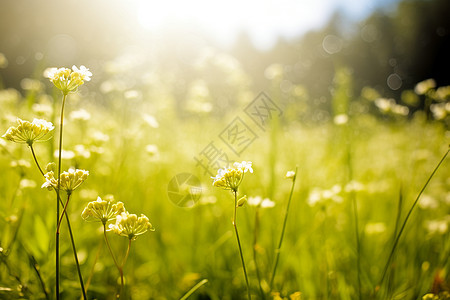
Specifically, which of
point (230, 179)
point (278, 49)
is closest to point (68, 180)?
point (230, 179)

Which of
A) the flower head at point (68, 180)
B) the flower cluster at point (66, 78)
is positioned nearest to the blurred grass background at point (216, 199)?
the flower cluster at point (66, 78)

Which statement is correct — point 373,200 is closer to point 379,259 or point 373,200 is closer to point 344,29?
point 379,259

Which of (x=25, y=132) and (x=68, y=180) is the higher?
(x=25, y=132)

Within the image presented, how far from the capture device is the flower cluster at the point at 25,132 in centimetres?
92

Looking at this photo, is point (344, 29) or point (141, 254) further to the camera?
point (344, 29)

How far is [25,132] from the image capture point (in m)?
0.93

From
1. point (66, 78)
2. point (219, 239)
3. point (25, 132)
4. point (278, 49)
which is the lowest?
point (219, 239)

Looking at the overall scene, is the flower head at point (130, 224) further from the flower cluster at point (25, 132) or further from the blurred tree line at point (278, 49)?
the blurred tree line at point (278, 49)

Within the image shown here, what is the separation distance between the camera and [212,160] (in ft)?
8.14

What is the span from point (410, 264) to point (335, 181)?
934mm

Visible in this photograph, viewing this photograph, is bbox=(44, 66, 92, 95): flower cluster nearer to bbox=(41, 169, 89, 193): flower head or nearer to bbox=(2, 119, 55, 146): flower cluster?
bbox=(2, 119, 55, 146): flower cluster

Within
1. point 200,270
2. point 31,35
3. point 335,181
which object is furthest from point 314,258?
point 31,35

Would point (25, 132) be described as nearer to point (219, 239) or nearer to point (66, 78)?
point (66, 78)

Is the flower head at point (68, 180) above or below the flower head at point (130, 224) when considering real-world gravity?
above
